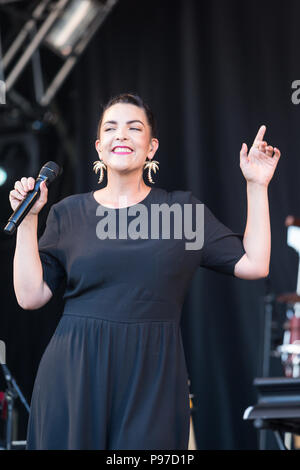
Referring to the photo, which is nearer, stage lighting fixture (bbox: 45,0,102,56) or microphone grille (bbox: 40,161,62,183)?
microphone grille (bbox: 40,161,62,183)

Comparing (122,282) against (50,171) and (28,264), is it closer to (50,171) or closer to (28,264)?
(28,264)

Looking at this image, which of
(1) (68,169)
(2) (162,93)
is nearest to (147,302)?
(1) (68,169)

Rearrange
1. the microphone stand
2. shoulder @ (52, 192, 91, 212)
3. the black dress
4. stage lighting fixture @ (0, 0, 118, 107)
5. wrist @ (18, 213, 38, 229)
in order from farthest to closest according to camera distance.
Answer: stage lighting fixture @ (0, 0, 118, 107), the microphone stand, shoulder @ (52, 192, 91, 212), wrist @ (18, 213, 38, 229), the black dress

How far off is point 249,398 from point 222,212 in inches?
43.9

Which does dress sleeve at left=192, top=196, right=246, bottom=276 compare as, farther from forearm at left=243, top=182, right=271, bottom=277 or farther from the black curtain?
the black curtain

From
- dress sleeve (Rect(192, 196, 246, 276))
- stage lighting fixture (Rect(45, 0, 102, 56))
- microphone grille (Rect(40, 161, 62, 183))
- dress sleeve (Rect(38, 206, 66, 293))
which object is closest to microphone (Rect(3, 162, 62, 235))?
microphone grille (Rect(40, 161, 62, 183))

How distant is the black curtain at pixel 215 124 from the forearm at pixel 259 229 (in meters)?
2.35

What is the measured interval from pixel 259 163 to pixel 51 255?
574 millimetres

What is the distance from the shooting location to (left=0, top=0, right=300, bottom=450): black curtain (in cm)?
401

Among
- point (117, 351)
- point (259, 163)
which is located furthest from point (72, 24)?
point (117, 351)

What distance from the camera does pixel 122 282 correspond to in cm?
158

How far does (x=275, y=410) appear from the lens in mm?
1911
